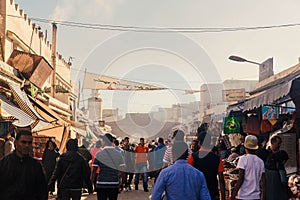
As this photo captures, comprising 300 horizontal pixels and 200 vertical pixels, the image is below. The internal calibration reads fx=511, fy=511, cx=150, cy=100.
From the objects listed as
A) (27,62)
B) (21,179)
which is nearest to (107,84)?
(27,62)

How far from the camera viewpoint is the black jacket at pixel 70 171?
8.70 metres

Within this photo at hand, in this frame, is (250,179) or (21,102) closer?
(250,179)

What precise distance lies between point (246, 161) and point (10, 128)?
1140 cm

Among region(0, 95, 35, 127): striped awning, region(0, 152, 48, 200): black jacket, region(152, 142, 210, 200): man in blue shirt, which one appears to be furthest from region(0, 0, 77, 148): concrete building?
region(152, 142, 210, 200): man in blue shirt

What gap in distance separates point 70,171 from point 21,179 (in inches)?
116

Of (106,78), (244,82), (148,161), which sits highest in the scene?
(244,82)

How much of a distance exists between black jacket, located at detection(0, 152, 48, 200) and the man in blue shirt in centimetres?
138

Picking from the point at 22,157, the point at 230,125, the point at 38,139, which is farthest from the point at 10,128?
the point at 22,157

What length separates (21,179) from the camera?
579 cm

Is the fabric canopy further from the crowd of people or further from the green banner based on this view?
the crowd of people

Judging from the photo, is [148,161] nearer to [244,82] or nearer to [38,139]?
[38,139]

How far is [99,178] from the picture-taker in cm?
958

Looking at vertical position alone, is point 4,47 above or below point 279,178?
above

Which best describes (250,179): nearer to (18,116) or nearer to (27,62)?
(18,116)
